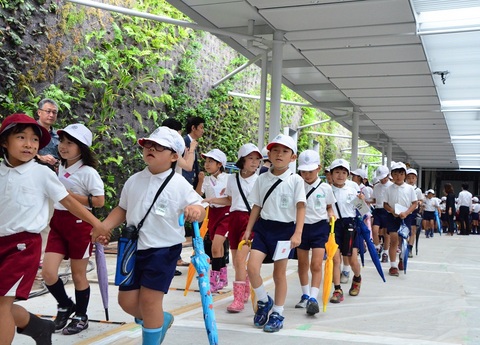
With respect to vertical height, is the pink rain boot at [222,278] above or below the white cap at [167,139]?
below

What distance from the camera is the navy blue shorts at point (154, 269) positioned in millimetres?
3846

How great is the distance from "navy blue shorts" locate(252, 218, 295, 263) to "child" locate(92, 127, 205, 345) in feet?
4.80

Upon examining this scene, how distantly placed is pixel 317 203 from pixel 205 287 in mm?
2819

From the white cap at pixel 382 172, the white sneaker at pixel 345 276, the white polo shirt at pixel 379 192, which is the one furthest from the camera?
the white polo shirt at pixel 379 192

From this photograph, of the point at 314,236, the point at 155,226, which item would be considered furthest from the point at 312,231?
the point at 155,226

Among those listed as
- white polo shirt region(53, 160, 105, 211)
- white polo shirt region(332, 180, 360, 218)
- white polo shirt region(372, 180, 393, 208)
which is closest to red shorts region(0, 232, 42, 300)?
white polo shirt region(53, 160, 105, 211)

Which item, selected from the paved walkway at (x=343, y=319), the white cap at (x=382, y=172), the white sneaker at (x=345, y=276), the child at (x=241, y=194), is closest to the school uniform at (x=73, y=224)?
the paved walkway at (x=343, y=319)

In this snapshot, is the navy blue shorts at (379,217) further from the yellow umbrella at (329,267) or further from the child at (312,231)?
the child at (312,231)

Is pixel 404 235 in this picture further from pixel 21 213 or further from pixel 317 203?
pixel 21 213

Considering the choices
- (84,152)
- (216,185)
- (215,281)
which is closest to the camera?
(84,152)

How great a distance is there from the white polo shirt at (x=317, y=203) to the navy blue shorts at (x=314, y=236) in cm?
5

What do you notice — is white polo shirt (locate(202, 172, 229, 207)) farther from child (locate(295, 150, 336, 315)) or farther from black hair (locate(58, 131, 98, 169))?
black hair (locate(58, 131, 98, 169))

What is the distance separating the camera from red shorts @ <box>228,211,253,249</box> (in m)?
6.33

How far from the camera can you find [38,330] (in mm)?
3900
